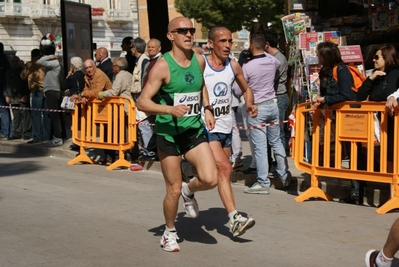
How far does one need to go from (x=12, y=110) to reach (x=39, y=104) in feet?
5.08

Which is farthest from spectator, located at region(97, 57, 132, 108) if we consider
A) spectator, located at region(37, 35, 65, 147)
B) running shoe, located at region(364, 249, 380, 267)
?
running shoe, located at region(364, 249, 380, 267)

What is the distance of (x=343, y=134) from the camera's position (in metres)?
10.2

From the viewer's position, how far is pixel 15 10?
66188mm

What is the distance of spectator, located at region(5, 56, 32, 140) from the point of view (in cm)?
1761

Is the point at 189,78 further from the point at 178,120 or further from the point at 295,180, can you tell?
the point at 295,180

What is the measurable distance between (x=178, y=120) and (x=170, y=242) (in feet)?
3.45

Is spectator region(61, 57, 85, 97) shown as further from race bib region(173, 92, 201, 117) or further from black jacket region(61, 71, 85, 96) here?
race bib region(173, 92, 201, 117)

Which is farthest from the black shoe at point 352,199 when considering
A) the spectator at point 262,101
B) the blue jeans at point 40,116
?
the blue jeans at point 40,116

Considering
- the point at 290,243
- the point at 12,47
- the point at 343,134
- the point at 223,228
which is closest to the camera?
the point at 290,243

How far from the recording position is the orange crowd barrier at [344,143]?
31.7ft

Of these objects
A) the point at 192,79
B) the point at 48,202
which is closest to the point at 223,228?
the point at 192,79

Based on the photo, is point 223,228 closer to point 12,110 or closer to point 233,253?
point 233,253

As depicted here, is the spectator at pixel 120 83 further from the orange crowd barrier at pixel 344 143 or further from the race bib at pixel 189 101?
the race bib at pixel 189 101

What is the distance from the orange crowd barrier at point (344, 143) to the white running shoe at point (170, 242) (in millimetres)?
2888
